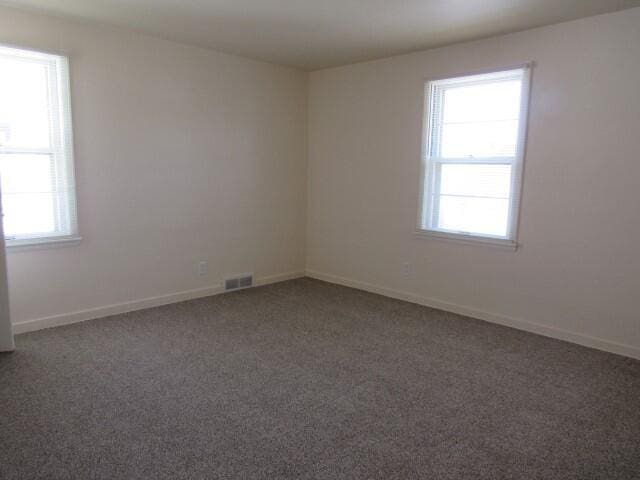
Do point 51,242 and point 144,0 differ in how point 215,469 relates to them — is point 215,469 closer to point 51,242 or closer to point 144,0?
point 51,242

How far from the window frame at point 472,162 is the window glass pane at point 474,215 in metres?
0.05

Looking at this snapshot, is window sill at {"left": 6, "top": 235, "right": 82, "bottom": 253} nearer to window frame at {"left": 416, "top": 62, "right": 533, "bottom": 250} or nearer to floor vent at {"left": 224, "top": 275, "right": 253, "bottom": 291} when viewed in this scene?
floor vent at {"left": 224, "top": 275, "right": 253, "bottom": 291}

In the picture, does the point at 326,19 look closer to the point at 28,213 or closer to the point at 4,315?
the point at 28,213

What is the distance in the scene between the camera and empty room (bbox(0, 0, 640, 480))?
233 cm

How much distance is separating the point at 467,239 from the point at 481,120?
1.04 metres

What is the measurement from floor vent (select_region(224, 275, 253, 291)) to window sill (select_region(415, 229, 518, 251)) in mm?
1861

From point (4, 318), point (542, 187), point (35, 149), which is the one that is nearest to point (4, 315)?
point (4, 318)

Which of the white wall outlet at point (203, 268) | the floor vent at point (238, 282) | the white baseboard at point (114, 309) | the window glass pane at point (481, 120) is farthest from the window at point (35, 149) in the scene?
the window glass pane at point (481, 120)

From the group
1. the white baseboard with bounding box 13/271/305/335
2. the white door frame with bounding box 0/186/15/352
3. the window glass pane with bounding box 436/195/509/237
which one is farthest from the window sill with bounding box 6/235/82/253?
the window glass pane with bounding box 436/195/509/237

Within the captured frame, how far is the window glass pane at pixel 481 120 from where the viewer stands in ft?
12.5

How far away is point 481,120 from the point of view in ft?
13.1

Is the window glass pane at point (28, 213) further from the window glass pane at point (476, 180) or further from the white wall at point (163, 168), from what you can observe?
the window glass pane at point (476, 180)

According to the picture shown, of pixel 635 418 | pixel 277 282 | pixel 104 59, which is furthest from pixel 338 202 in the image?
pixel 635 418

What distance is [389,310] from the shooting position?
4367 millimetres
